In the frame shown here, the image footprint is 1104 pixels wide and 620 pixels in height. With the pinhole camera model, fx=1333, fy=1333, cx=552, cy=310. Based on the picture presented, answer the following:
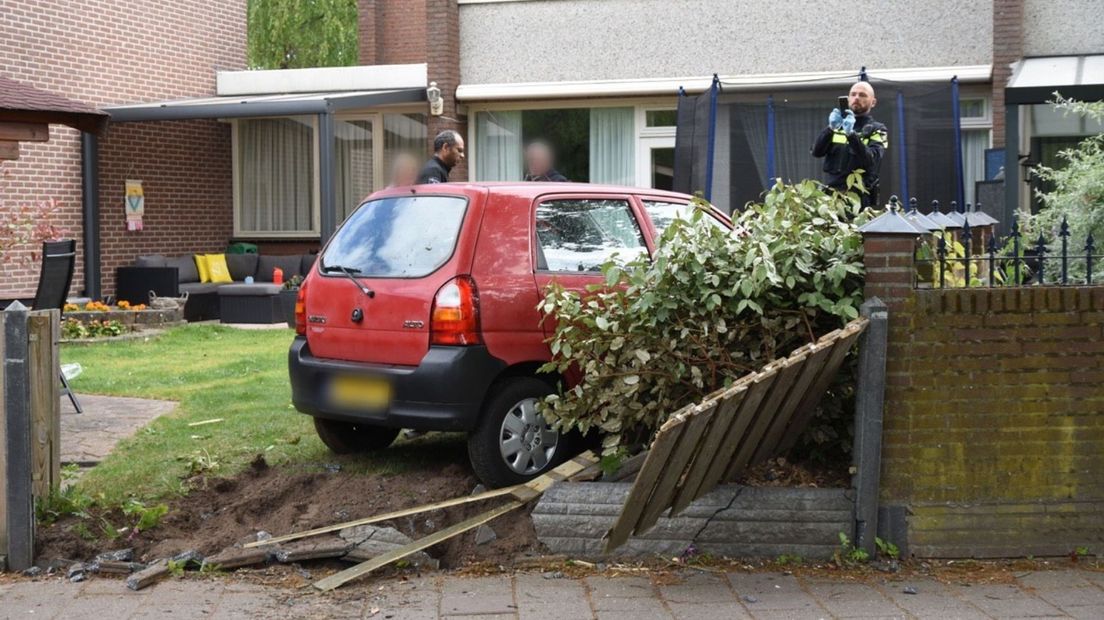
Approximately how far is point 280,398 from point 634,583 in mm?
4789

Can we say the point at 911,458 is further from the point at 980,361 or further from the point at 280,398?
the point at 280,398

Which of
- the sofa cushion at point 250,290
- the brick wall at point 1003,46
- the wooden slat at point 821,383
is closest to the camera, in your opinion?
the wooden slat at point 821,383

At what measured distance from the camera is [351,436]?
780 cm

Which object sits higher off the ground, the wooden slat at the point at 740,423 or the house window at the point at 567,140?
the house window at the point at 567,140

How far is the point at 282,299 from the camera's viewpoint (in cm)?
1708

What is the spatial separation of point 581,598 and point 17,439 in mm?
2661

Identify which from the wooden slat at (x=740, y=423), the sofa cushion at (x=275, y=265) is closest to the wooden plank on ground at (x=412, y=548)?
the wooden slat at (x=740, y=423)

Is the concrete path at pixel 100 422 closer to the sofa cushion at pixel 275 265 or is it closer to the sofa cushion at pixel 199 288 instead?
the sofa cushion at pixel 199 288

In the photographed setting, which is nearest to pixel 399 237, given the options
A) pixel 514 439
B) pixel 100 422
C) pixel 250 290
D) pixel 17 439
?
pixel 514 439

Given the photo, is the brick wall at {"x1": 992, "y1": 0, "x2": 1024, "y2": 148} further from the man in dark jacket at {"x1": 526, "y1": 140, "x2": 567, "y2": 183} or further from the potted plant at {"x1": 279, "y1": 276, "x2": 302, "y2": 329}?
the potted plant at {"x1": 279, "y1": 276, "x2": 302, "y2": 329}

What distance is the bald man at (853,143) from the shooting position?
10133mm

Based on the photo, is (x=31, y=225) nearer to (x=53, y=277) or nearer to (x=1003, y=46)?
(x=53, y=277)

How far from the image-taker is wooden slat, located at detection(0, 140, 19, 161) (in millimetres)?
8578

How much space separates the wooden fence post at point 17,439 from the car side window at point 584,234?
2.62 m
